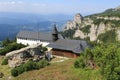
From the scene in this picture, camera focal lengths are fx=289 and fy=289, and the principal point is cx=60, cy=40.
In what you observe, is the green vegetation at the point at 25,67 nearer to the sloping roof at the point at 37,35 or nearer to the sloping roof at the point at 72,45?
the sloping roof at the point at 72,45

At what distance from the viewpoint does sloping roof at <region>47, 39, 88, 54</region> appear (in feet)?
208

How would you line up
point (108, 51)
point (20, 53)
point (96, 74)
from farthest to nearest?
point (20, 53) < point (96, 74) < point (108, 51)

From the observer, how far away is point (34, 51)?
5828 cm

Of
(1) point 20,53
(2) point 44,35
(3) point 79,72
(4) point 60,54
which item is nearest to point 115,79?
(3) point 79,72

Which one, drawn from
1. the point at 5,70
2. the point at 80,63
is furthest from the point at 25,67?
the point at 80,63

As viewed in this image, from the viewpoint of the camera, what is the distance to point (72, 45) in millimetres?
66000

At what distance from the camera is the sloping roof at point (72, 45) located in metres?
63.5

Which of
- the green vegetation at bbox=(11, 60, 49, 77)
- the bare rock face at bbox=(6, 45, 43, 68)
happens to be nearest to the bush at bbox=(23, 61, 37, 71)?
the green vegetation at bbox=(11, 60, 49, 77)

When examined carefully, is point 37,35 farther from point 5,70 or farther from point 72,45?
point 5,70

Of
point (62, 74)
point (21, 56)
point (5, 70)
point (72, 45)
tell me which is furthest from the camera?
point (72, 45)

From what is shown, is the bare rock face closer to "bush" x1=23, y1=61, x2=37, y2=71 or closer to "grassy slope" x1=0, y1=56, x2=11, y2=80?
"grassy slope" x1=0, y1=56, x2=11, y2=80

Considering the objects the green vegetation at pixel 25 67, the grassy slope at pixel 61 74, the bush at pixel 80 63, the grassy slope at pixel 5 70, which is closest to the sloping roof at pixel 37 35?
the grassy slope at pixel 5 70

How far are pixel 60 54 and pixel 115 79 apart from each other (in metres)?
34.7

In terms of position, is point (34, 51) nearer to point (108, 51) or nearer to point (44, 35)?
point (108, 51)
